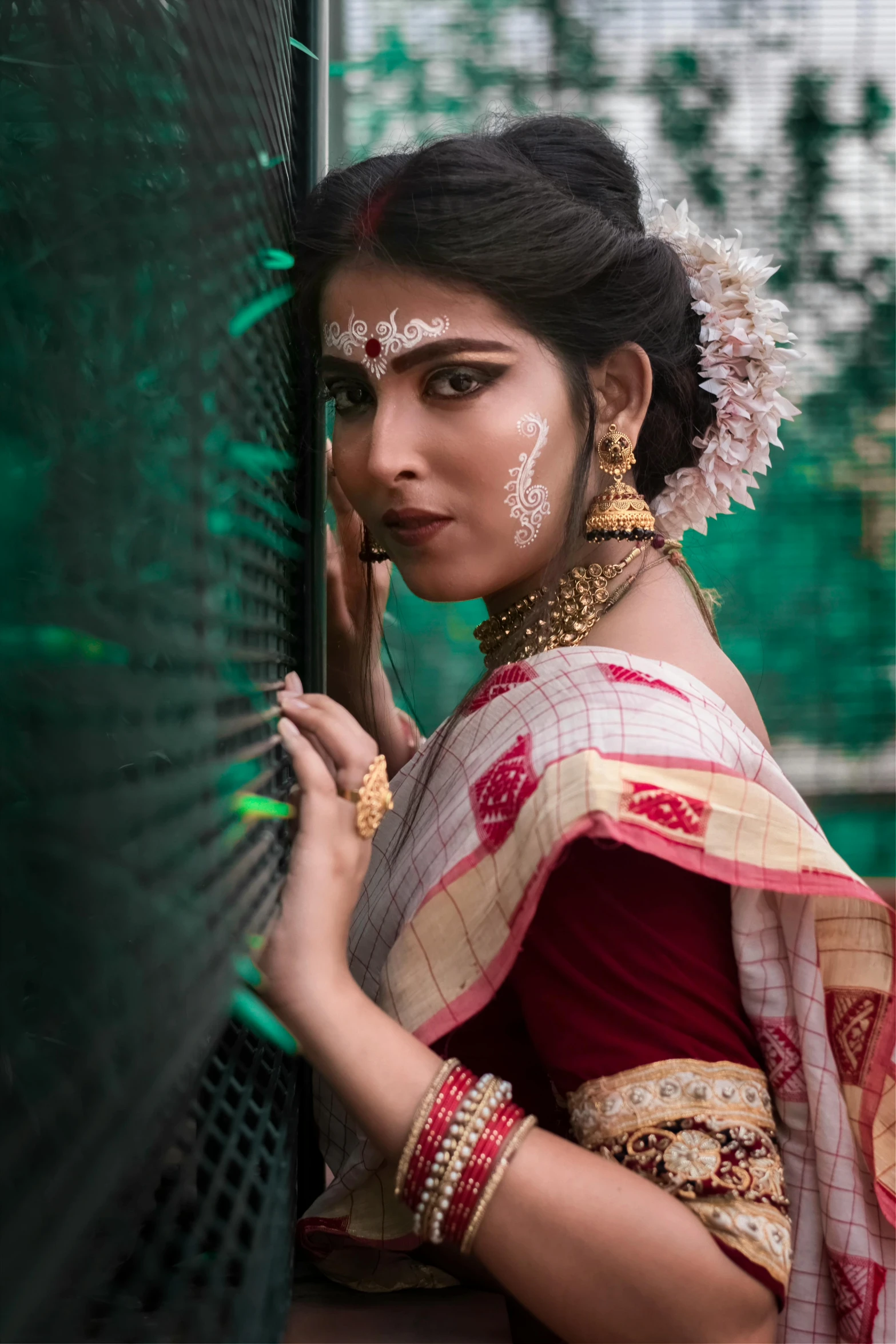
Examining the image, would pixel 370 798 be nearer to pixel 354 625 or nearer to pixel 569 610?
pixel 569 610

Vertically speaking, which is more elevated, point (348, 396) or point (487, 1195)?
point (348, 396)

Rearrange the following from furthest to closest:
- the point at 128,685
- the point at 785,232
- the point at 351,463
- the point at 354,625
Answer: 1. the point at 785,232
2. the point at 354,625
3. the point at 351,463
4. the point at 128,685

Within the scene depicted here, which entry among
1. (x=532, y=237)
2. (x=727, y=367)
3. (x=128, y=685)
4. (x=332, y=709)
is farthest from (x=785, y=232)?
(x=128, y=685)

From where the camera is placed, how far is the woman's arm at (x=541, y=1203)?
2.79 feet

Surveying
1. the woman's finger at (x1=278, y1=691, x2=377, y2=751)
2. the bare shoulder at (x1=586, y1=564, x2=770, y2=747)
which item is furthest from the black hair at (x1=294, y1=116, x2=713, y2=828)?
the woman's finger at (x1=278, y1=691, x2=377, y2=751)

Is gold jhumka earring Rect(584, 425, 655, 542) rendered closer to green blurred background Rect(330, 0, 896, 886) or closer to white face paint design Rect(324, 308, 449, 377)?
white face paint design Rect(324, 308, 449, 377)

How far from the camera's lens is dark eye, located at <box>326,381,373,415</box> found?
49.2 inches

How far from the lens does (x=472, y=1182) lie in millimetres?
865

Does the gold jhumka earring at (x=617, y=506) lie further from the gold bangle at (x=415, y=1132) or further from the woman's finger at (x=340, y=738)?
the gold bangle at (x=415, y=1132)

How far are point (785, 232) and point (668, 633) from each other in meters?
2.86

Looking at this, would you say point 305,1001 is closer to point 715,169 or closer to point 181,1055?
point 181,1055

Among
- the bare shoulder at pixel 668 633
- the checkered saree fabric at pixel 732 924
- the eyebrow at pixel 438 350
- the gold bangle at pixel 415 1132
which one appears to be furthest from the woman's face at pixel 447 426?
the gold bangle at pixel 415 1132

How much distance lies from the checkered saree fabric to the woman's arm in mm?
94

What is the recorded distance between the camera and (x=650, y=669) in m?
1.10
